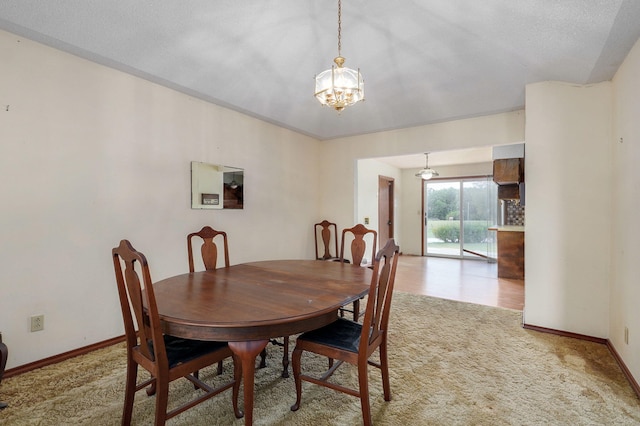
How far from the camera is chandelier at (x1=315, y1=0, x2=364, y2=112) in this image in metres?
2.03

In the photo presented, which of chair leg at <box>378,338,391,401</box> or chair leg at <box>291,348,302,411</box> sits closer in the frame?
chair leg at <box>291,348,302,411</box>

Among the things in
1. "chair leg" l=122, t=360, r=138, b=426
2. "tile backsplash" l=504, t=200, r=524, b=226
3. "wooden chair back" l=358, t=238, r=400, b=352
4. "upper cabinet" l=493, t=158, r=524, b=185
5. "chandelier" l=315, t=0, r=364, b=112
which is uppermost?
"chandelier" l=315, t=0, r=364, b=112

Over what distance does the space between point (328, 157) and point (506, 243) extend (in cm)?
355

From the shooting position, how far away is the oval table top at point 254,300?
1.37 m

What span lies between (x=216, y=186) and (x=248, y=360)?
98.6 inches

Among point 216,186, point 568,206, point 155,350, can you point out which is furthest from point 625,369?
point 216,186

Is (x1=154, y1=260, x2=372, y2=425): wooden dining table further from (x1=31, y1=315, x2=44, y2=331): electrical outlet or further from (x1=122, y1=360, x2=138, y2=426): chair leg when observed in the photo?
(x1=31, y1=315, x2=44, y2=331): electrical outlet

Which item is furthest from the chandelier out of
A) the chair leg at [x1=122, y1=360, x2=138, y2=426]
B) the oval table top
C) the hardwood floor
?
the hardwood floor

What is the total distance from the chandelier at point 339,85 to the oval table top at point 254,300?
4.18 feet

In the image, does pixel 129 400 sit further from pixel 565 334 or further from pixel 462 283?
pixel 462 283

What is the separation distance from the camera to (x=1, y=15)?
1.98 m

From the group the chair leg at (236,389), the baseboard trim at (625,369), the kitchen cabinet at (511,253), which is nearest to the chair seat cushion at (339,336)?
the chair leg at (236,389)

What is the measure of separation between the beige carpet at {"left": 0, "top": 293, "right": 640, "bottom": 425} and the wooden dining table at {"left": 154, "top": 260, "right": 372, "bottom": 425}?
593 millimetres

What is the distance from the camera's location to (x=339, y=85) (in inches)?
79.6
